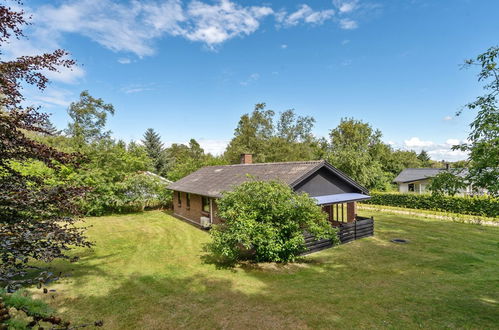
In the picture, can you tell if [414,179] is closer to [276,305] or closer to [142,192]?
[142,192]

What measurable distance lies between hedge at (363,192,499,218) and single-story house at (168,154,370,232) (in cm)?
751

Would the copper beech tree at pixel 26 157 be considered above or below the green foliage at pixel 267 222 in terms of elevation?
above

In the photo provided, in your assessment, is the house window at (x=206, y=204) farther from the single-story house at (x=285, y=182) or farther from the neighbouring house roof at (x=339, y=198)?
the neighbouring house roof at (x=339, y=198)

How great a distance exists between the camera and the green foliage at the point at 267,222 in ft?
33.9

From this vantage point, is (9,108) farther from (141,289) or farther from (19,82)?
A: (141,289)

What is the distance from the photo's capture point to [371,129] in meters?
43.3

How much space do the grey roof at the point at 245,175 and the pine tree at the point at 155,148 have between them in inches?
1059

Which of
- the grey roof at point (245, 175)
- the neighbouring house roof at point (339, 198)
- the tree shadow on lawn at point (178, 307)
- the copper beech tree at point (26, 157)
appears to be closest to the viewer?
the copper beech tree at point (26, 157)

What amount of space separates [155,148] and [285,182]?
4014cm

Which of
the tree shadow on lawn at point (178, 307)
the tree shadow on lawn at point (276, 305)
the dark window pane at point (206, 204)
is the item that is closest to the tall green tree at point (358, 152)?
the dark window pane at point (206, 204)

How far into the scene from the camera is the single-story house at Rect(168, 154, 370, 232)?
1459 centimetres

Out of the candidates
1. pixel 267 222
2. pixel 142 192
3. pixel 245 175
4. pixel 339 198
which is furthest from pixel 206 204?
pixel 339 198

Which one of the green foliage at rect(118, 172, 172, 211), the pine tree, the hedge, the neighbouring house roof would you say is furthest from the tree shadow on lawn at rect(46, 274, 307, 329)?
the pine tree

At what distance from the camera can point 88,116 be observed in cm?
4075
